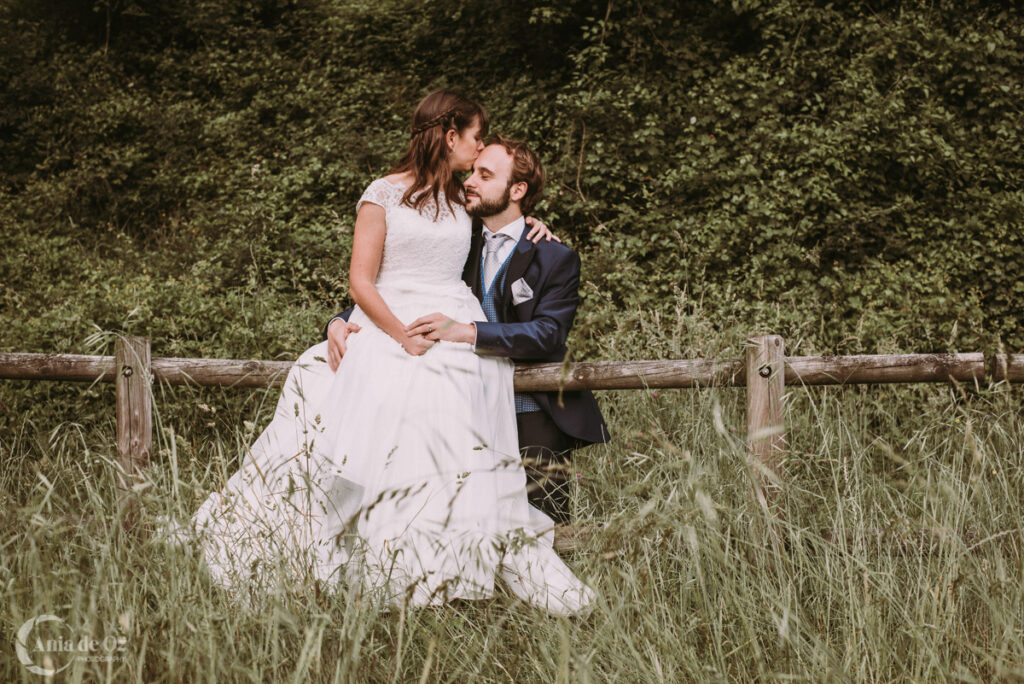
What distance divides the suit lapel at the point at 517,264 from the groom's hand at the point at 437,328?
32 cm

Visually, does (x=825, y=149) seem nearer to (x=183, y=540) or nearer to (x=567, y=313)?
(x=567, y=313)

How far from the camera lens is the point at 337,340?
10.3 ft

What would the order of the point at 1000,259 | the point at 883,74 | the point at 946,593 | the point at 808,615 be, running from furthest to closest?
the point at 883,74 → the point at 1000,259 → the point at 808,615 → the point at 946,593

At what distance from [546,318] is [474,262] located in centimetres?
46

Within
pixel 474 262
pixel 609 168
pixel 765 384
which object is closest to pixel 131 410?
pixel 474 262

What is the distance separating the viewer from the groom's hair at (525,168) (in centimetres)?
330

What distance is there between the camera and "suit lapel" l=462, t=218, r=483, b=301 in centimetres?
342

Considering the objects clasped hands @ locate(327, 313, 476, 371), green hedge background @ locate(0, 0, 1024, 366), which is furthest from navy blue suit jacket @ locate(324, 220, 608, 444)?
green hedge background @ locate(0, 0, 1024, 366)

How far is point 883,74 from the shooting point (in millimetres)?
7910

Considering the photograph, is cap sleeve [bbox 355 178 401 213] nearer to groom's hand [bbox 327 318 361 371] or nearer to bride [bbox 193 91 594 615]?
bride [bbox 193 91 594 615]

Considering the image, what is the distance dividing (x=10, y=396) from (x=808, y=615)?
14.8ft

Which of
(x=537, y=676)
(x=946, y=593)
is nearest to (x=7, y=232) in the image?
(x=537, y=676)

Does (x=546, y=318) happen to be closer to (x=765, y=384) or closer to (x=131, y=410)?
(x=765, y=384)

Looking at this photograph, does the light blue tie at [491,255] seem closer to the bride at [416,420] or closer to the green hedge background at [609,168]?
the bride at [416,420]
